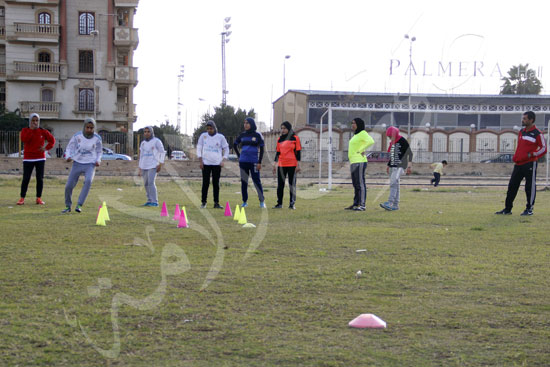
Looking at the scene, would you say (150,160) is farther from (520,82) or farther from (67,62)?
(520,82)

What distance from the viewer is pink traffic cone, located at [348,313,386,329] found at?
424cm

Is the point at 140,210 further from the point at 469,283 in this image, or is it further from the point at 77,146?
the point at 469,283

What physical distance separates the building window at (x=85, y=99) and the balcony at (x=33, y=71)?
232 centimetres

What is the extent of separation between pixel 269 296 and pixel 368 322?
3.61 ft

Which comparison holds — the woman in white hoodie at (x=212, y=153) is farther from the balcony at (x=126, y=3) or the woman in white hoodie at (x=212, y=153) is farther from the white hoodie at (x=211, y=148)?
the balcony at (x=126, y=3)

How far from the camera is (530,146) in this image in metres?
12.3

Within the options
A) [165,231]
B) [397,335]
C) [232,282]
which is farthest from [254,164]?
[397,335]

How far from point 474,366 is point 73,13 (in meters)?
54.5

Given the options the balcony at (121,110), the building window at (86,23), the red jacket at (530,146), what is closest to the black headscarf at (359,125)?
the red jacket at (530,146)

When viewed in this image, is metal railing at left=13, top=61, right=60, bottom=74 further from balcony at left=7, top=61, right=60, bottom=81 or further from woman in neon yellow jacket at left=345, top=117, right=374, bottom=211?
woman in neon yellow jacket at left=345, top=117, right=374, bottom=211

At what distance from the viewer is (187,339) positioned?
3.96 meters

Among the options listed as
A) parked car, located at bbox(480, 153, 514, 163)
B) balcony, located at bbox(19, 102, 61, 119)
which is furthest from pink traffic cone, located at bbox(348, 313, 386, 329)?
balcony, located at bbox(19, 102, 61, 119)

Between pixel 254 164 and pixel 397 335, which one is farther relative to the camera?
pixel 254 164

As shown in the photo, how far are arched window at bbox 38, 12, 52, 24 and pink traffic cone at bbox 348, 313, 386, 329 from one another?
2100 inches
